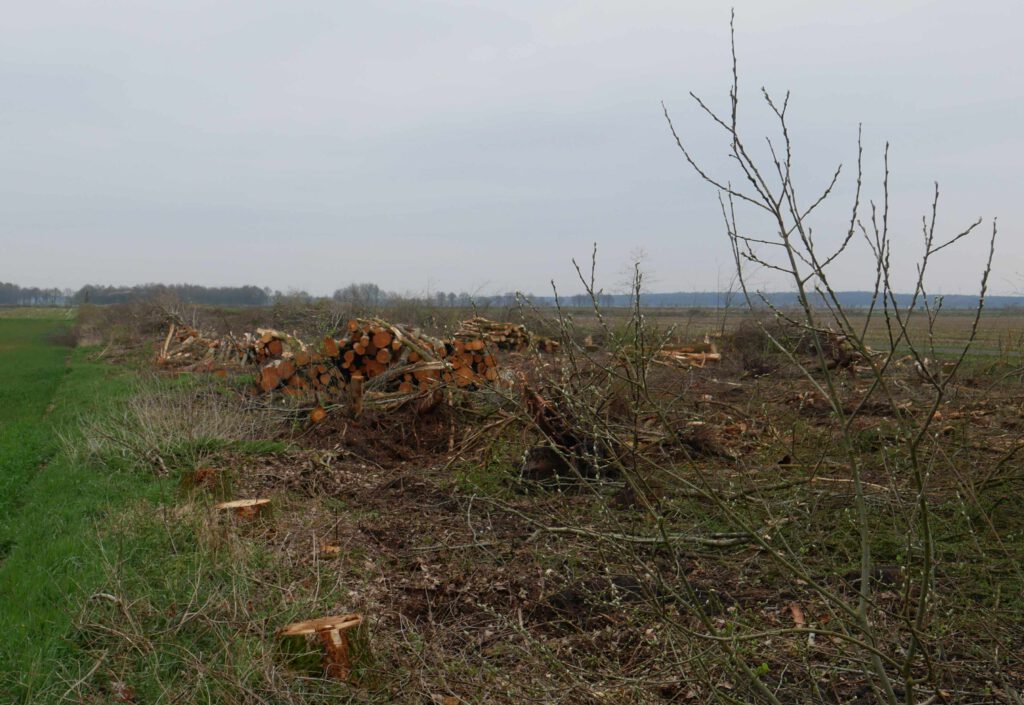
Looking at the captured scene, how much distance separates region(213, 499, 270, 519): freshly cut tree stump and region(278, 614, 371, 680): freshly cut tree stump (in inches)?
79.9

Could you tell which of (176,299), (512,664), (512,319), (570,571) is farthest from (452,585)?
(176,299)

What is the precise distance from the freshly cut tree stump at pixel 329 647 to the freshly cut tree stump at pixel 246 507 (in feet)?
6.66

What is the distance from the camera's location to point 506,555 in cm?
479

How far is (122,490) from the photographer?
607cm

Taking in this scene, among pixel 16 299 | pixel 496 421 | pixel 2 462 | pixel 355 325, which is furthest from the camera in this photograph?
pixel 16 299

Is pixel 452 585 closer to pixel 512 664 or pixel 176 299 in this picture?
pixel 512 664

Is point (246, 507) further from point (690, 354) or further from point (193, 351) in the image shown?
point (193, 351)

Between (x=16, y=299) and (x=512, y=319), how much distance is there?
267 feet

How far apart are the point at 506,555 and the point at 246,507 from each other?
1816mm

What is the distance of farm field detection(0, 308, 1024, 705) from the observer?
2.81 meters

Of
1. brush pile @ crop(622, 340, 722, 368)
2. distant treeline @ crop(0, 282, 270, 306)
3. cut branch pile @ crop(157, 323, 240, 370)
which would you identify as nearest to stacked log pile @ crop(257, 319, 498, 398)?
brush pile @ crop(622, 340, 722, 368)

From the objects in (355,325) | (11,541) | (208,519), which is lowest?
(11,541)

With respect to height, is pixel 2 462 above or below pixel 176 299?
below

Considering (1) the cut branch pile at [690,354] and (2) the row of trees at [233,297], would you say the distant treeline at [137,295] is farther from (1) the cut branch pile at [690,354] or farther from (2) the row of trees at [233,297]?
(1) the cut branch pile at [690,354]
